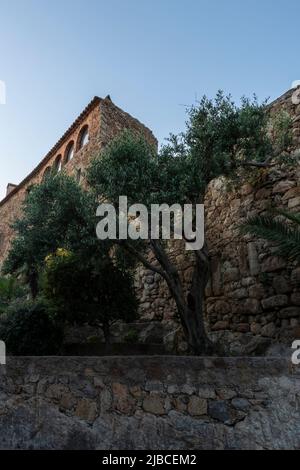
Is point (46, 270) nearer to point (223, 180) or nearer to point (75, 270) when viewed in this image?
point (75, 270)

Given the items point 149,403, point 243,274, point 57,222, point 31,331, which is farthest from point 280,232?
point 31,331

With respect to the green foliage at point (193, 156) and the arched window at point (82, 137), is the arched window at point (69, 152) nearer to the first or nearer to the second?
the arched window at point (82, 137)

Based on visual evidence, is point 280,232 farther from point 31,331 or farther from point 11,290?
point 11,290

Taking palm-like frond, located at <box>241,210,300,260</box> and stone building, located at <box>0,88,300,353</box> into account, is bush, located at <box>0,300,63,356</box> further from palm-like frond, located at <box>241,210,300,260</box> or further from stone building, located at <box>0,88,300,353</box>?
palm-like frond, located at <box>241,210,300,260</box>

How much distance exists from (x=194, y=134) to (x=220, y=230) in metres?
2.51

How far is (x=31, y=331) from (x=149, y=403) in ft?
12.2

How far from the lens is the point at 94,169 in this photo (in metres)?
7.43

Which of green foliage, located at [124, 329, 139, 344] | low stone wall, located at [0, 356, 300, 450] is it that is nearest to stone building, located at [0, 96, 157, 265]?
green foliage, located at [124, 329, 139, 344]

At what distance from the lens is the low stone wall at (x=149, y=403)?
3865 millimetres

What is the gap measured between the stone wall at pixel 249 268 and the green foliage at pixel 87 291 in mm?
1426

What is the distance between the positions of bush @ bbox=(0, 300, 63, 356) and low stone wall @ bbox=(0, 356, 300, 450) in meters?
2.69

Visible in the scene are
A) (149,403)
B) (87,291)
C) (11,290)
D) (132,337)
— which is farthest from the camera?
(11,290)

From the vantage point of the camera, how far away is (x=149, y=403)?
405cm
